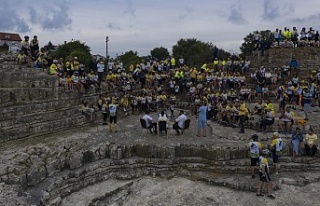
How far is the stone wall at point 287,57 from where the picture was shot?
23.5 m

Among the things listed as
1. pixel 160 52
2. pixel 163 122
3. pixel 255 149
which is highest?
pixel 160 52

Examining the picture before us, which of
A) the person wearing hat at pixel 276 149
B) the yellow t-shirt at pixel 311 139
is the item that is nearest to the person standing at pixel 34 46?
the person wearing hat at pixel 276 149

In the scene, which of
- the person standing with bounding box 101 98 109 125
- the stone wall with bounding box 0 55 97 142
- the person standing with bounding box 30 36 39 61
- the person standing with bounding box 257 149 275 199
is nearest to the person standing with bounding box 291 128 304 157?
the person standing with bounding box 257 149 275 199

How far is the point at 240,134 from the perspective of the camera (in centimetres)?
1347

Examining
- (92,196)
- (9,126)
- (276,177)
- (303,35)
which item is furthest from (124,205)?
(303,35)

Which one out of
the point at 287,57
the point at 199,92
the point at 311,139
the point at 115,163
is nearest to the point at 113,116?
the point at 115,163

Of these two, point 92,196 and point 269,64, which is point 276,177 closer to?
point 92,196

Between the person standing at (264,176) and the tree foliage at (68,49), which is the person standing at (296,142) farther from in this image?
Result: the tree foliage at (68,49)

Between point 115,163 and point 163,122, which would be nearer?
point 115,163

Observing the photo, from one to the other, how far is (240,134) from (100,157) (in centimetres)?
567

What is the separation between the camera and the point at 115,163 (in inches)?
431

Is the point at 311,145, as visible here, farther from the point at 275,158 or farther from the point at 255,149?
the point at 255,149

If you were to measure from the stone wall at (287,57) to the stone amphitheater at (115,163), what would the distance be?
1049cm

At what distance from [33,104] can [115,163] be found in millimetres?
4949
